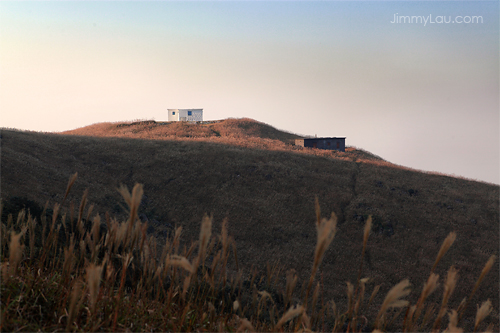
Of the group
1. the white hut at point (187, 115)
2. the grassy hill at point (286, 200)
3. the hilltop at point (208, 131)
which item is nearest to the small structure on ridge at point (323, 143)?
the hilltop at point (208, 131)

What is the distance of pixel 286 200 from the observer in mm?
24844

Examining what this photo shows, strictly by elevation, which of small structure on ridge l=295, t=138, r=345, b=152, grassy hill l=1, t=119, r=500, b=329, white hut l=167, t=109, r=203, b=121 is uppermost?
white hut l=167, t=109, r=203, b=121

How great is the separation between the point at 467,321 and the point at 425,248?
6.19 m

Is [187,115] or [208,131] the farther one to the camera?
[187,115]

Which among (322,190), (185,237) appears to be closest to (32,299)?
(185,237)

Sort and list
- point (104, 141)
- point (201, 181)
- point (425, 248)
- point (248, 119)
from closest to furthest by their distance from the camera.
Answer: point (425, 248) → point (201, 181) → point (104, 141) → point (248, 119)

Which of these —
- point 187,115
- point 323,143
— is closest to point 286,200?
point 323,143

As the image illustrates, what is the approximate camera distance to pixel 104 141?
33.6 meters

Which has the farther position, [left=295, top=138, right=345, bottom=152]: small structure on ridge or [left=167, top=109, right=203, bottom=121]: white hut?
[left=167, top=109, right=203, bottom=121]: white hut

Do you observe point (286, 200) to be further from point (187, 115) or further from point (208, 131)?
point (187, 115)

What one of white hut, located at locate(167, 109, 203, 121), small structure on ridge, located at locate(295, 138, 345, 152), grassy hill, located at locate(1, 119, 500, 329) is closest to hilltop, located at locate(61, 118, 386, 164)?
small structure on ridge, located at locate(295, 138, 345, 152)

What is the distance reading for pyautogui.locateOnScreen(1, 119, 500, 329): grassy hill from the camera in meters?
18.0

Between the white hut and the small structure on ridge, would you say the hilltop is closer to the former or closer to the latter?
the small structure on ridge

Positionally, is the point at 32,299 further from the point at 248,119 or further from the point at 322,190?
the point at 248,119
